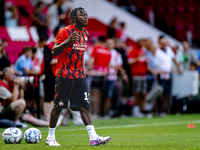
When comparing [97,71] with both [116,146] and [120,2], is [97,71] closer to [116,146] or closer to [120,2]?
[116,146]

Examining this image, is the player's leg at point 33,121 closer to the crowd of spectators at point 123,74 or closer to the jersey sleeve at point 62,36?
the crowd of spectators at point 123,74

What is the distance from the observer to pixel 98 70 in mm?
13930

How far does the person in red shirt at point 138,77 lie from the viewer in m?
14.6

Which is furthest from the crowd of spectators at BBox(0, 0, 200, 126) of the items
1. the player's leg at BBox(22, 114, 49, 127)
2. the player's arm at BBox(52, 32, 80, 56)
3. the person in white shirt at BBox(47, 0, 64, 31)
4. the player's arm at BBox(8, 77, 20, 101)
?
the player's arm at BBox(52, 32, 80, 56)

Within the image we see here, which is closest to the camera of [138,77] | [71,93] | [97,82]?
[71,93]

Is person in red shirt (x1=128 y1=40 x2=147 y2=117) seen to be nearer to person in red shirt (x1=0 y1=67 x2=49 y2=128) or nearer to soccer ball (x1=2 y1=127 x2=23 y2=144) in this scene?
person in red shirt (x1=0 y1=67 x2=49 y2=128)

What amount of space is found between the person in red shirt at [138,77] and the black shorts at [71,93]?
8.30m

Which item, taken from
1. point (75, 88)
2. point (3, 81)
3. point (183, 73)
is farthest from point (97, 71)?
point (75, 88)

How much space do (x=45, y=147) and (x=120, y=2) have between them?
21.8m

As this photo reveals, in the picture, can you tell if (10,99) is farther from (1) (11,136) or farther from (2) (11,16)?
(2) (11,16)

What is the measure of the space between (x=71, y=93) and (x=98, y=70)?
7.54m

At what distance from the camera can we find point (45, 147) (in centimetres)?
603

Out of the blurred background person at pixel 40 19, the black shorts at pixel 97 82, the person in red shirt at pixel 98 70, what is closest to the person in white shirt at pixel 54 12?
the blurred background person at pixel 40 19

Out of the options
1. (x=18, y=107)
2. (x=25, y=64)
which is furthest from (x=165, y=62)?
(x=18, y=107)
